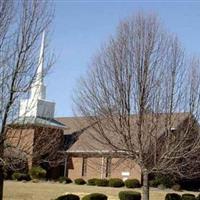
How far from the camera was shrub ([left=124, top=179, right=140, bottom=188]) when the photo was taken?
146ft

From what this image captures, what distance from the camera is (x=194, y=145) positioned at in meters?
24.2

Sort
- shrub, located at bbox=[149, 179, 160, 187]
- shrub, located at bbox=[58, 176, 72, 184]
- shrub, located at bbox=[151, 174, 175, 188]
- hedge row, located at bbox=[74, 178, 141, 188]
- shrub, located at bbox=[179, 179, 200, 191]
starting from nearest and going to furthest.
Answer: shrub, located at bbox=[151, 174, 175, 188] < shrub, located at bbox=[149, 179, 160, 187] < hedge row, located at bbox=[74, 178, 141, 188] < shrub, located at bbox=[179, 179, 200, 191] < shrub, located at bbox=[58, 176, 72, 184]

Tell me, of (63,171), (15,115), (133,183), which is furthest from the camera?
(63,171)

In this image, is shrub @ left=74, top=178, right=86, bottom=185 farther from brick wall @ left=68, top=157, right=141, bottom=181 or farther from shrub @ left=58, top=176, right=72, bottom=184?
brick wall @ left=68, top=157, right=141, bottom=181

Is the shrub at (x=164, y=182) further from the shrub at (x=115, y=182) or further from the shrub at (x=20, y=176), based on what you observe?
the shrub at (x=20, y=176)

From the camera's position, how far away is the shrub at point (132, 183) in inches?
1753

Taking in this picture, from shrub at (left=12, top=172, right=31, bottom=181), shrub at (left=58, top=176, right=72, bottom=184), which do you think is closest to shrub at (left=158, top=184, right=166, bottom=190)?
shrub at (left=58, top=176, right=72, bottom=184)

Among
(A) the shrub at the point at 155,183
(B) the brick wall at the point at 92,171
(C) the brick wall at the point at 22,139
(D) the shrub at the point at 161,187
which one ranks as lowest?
(D) the shrub at the point at 161,187

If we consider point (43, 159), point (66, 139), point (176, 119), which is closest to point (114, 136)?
point (176, 119)

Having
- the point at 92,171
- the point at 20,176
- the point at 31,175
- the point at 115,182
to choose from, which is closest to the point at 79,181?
Result: the point at 92,171

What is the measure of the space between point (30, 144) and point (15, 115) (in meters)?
1.28

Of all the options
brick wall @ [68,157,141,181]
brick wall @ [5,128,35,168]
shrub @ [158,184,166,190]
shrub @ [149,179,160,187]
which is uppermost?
brick wall @ [5,128,35,168]

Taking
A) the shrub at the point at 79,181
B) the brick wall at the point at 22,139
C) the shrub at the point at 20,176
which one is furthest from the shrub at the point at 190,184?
the brick wall at the point at 22,139

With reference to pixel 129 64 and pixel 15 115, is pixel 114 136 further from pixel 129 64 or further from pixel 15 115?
pixel 15 115
